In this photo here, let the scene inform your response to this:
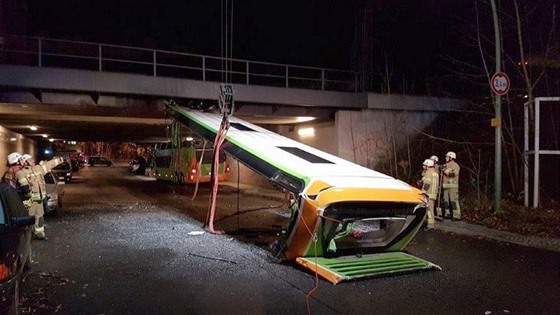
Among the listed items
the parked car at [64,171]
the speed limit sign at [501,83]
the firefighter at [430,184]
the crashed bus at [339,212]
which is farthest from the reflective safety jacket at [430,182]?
the parked car at [64,171]

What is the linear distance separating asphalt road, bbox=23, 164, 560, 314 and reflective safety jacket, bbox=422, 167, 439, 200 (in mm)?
995

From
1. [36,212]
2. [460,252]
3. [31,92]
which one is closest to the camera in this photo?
[460,252]

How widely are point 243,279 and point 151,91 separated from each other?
1126 cm

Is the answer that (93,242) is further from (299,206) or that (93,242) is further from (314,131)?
(314,131)

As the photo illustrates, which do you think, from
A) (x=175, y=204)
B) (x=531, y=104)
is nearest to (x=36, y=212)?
Answer: (x=175, y=204)

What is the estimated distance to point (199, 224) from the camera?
41.9ft

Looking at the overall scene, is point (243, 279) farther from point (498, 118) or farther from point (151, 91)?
point (151, 91)

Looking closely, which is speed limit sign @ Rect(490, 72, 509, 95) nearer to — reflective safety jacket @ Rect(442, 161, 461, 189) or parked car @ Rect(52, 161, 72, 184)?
reflective safety jacket @ Rect(442, 161, 461, 189)

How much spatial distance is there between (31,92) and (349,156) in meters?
12.1

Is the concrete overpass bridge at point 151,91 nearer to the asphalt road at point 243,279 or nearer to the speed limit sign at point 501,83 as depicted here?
the asphalt road at point 243,279

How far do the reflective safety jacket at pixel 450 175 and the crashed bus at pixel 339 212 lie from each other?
4430 millimetres

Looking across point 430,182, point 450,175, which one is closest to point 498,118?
point 450,175

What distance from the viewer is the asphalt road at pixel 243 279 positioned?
5871 mm

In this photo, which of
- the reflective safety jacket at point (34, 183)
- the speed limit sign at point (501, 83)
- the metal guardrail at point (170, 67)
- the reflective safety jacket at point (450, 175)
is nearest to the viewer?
the reflective safety jacket at point (34, 183)
